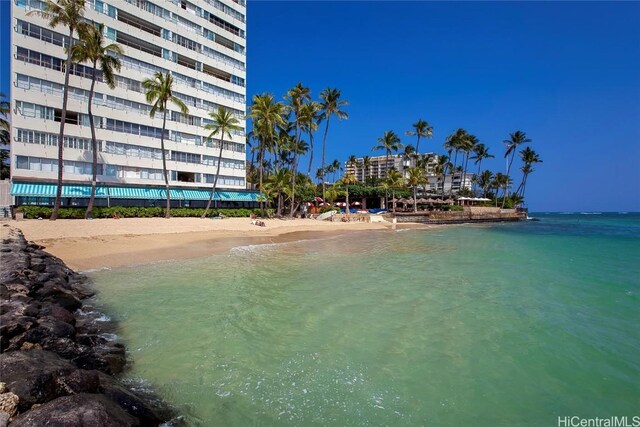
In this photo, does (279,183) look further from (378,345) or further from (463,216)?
(463,216)

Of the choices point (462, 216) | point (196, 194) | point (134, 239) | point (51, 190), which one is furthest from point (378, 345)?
point (462, 216)

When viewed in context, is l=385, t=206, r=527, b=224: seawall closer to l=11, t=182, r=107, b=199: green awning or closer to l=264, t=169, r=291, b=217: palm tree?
l=264, t=169, r=291, b=217: palm tree

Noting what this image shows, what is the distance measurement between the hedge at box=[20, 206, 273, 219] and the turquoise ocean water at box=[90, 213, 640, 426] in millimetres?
25147

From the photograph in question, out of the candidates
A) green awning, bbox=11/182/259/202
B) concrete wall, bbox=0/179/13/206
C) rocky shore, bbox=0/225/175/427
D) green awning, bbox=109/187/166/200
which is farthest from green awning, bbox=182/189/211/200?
rocky shore, bbox=0/225/175/427

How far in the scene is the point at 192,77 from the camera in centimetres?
5262

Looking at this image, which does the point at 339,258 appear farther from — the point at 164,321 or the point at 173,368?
the point at 173,368

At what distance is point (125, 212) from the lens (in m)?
38.8

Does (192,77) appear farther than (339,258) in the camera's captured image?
Yes

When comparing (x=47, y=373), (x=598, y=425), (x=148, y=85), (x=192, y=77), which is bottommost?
(x=598, y=425)

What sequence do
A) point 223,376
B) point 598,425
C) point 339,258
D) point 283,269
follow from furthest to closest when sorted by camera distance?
1. point 339,258
2. point 283,269
3. point 223,376
4. point 598,425

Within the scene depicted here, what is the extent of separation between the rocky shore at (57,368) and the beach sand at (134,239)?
9.43 meters

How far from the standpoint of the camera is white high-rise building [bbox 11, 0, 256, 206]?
3722 centimetres

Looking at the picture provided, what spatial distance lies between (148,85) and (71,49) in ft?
25.9

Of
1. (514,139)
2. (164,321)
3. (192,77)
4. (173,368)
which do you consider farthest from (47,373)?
(514,139)
